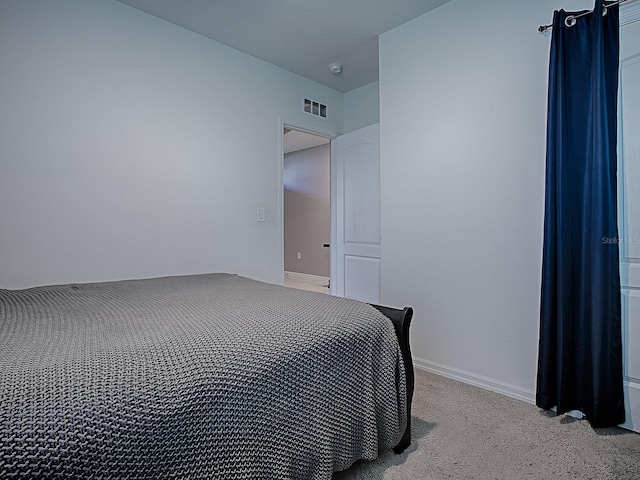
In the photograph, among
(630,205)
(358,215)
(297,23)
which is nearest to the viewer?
(630,205)

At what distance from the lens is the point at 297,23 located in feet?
8.52

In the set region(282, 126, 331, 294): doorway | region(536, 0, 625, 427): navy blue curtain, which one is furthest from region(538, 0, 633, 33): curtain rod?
region(282, 126, 331, 294): doorway

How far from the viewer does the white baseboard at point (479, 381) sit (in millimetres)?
2133

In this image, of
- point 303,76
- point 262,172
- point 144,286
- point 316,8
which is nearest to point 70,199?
point 144,286

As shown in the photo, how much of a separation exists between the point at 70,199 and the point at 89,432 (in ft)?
6.18

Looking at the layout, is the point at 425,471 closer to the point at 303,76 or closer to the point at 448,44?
the point at 448,44

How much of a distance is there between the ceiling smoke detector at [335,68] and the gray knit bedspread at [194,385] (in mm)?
2330

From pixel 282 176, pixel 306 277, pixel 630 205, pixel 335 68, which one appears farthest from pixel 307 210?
pixel 630 205

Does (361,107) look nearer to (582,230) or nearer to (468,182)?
(468,182)

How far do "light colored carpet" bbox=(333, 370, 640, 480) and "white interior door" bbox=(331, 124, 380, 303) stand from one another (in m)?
1.50

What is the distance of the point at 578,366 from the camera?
1.88 m

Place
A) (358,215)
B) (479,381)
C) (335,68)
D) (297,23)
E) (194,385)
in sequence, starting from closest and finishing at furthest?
(194,385), (479,381), (297,23), (335,68), (358,215)

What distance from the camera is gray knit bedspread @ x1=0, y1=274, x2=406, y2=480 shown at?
0.74 metres

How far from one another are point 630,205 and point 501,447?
130 centimetres
